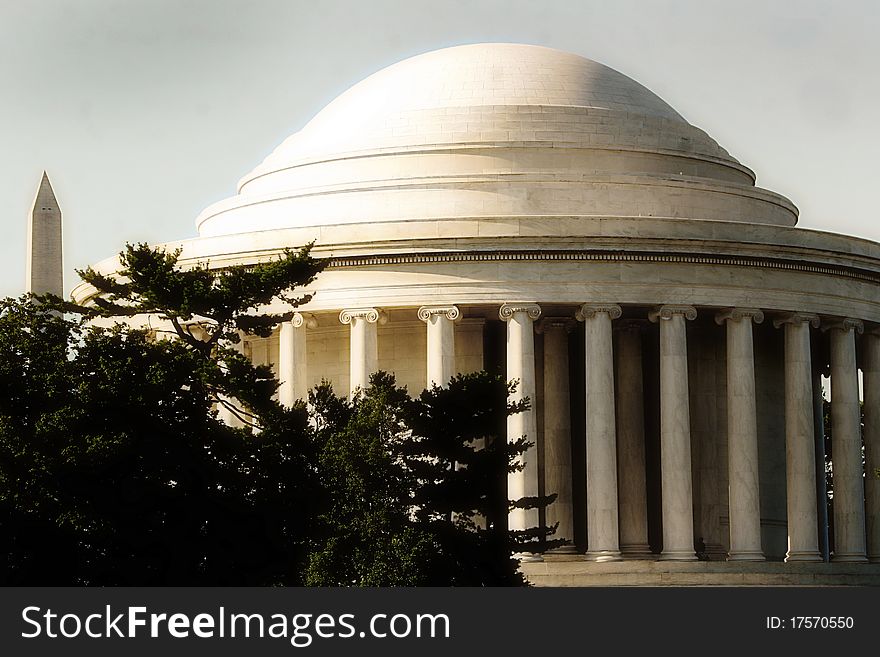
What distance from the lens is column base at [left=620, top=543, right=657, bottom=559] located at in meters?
101

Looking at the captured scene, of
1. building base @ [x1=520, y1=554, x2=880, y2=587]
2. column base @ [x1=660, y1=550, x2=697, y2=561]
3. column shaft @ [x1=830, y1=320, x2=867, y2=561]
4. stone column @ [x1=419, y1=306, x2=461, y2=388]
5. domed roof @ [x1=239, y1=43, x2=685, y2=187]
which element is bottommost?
building base @ [x1=520, y1=554, x2=880, y2=587]

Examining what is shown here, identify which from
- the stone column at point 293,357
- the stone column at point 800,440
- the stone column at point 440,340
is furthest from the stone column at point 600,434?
the stone column at point 293,357

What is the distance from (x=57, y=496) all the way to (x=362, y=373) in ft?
87.0

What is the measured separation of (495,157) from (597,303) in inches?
407

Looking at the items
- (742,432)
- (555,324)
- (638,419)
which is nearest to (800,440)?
(742,432)

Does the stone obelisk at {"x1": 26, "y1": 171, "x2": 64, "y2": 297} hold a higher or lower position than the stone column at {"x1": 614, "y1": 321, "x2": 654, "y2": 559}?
higher

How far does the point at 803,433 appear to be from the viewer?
10269cm

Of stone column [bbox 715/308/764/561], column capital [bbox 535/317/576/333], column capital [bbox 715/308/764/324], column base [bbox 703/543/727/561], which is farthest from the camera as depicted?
column capital [bbox 535/317/576/333]

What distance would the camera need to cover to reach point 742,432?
100875 millimetres

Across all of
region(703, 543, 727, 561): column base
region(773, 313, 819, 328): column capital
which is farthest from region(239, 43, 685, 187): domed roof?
region(703, 543, 727, 561): column base

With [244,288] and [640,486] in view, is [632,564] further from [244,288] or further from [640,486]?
[244,288]

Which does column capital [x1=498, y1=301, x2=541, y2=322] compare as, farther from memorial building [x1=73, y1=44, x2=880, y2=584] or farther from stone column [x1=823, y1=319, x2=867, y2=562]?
stone column [x1=823, y1=319, x2=867, y2=562]

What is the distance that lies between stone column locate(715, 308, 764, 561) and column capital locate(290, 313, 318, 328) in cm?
1788
